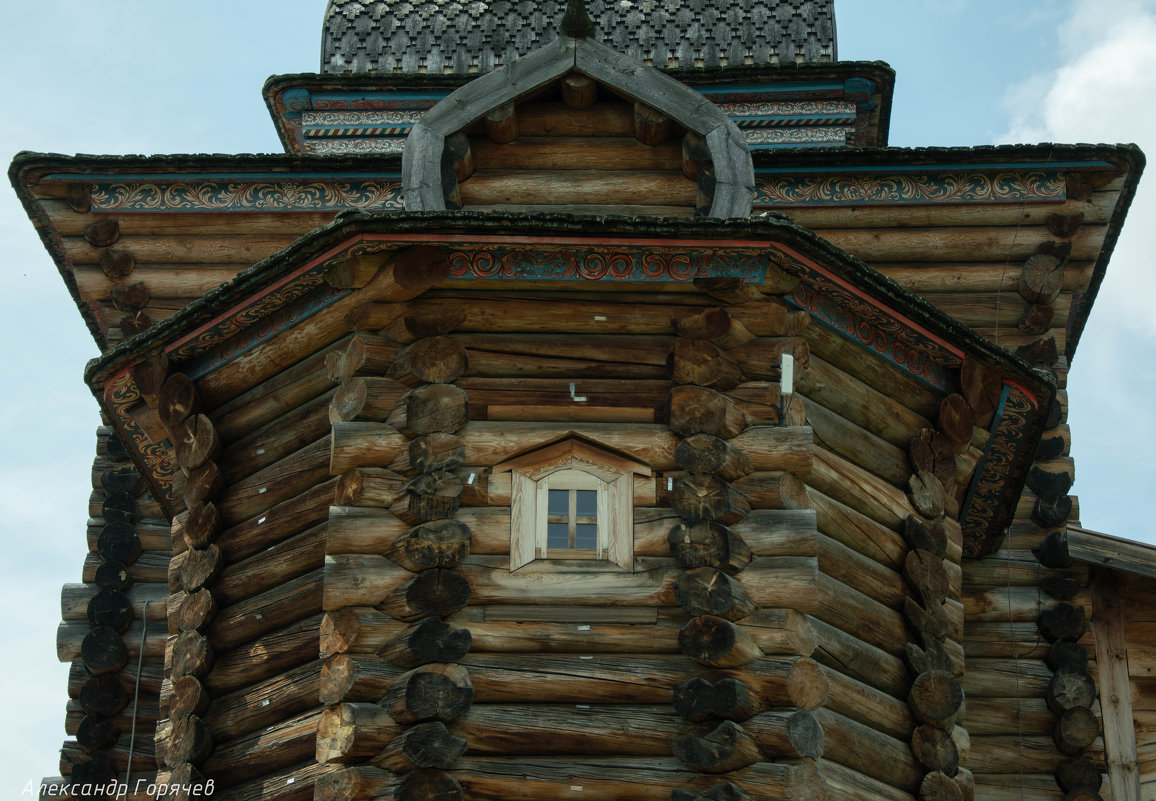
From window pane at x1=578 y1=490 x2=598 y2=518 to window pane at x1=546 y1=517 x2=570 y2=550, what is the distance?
139mm

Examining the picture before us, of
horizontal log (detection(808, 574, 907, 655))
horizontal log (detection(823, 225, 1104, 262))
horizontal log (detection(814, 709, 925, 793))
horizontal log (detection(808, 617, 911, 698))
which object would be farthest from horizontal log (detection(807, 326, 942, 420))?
horizontal log (detection(823, 225, 1104, 262))

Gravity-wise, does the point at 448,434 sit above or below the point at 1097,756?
above

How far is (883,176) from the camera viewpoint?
46.5ft

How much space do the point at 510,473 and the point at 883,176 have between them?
5.78 metres

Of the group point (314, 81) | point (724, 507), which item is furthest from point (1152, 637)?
point (314, 81)

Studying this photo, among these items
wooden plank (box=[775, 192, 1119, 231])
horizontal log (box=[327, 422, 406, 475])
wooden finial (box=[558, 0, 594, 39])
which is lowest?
horizontal log (box=[327, 422, 406, 475])

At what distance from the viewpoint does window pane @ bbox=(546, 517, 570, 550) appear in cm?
976

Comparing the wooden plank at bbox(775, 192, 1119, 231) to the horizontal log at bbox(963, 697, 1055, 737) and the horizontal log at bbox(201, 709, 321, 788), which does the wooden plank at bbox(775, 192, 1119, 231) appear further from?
the horizontal log at bbox(201, 709, 321, 788)

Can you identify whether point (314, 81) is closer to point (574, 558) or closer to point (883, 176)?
point (883, 176)

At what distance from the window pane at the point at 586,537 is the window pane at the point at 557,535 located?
60 mm

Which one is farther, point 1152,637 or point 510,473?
point 1152,637

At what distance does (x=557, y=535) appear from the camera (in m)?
9.79

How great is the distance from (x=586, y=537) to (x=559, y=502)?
11.2 inches

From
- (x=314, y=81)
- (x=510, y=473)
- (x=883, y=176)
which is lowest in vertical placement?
(x=510, y=473)
